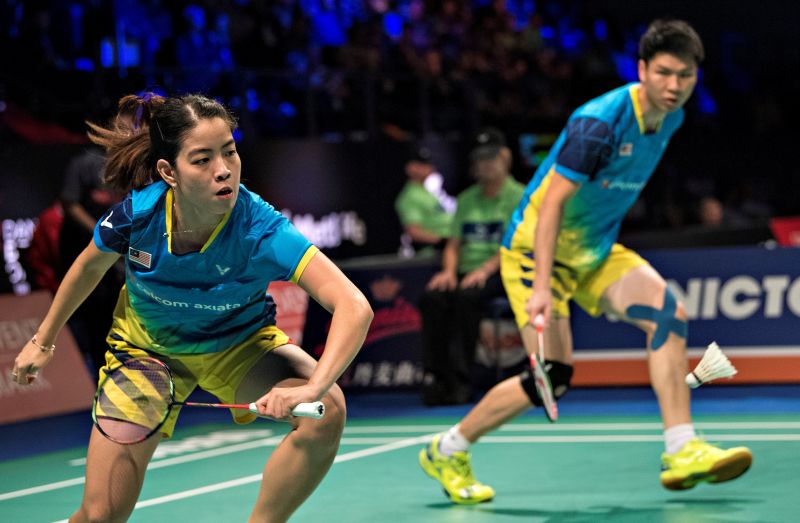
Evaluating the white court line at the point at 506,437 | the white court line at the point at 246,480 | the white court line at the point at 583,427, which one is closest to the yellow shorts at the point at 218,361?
the white court line at the point at 246,480

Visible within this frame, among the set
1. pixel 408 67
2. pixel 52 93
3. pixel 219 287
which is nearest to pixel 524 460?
pixel 219 287

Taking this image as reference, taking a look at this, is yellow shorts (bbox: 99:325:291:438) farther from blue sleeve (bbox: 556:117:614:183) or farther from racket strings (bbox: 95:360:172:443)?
blue sleeve (bbox: 556:117:614:183)

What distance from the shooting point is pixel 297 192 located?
40.6 feet

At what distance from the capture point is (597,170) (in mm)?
5258

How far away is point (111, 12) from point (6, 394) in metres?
3.94

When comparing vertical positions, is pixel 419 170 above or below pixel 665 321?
above

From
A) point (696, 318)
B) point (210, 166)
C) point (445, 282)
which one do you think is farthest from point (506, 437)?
point (210, 166)

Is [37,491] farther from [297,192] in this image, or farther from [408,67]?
[408,67]

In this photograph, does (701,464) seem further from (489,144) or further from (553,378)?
(489,144)

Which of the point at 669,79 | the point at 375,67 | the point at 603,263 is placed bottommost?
the point at 603,263

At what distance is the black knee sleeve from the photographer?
5.28 metres

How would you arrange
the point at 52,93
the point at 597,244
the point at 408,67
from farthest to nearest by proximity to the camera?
1. the point at 408,67
2. the point at 52,93
3. the point at 597,244

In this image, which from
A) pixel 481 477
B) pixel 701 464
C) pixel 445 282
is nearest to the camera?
pixel 701 464

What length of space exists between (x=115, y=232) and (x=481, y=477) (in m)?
2.78
